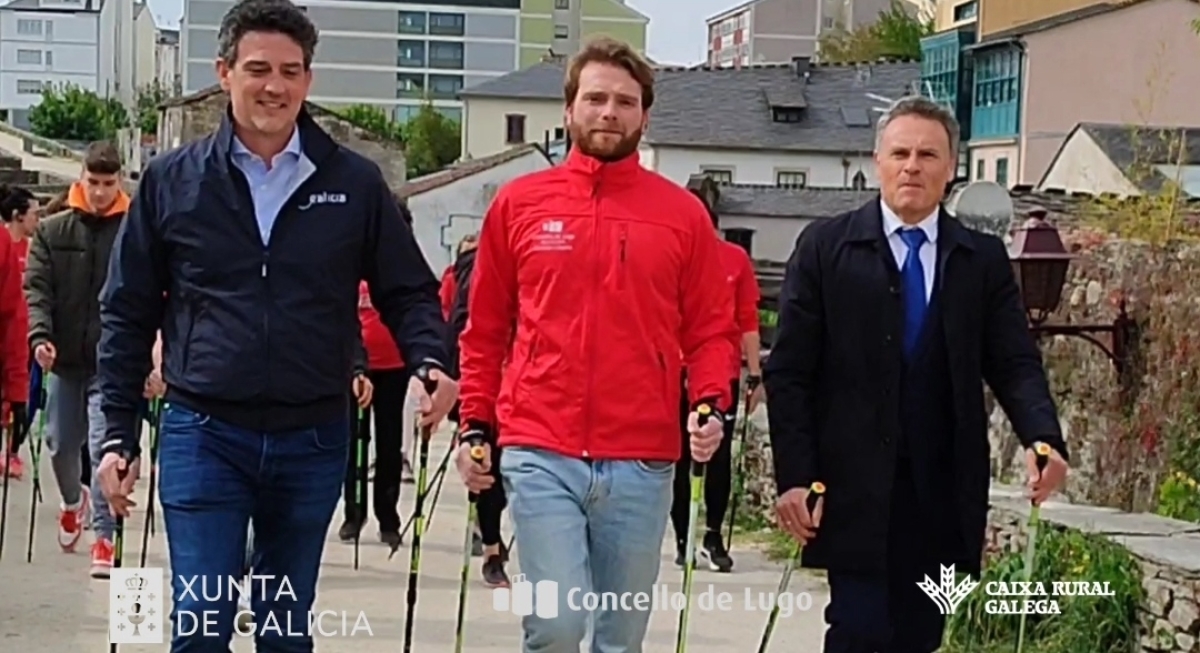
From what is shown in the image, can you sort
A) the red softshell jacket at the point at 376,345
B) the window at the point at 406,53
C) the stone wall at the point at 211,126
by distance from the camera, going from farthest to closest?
the window at the point at 406,53, the stone wall at the point at 211,126, the red softshell jacket at the point at 376,345

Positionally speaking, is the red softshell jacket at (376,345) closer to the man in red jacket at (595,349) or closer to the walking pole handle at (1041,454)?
the man in red jacket at (595,349)

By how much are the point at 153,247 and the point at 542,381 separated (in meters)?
1.08

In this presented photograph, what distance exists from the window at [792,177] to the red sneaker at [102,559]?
54259 mm

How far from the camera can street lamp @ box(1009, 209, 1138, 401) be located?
402 inches

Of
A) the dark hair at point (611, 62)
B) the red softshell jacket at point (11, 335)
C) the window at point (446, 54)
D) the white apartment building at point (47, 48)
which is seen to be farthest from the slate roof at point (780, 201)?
the white apartment building at point (47, 48)

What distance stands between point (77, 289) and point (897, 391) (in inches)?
208

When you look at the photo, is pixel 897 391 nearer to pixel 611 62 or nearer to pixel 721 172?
pixel 611 62

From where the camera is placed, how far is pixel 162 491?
520cm

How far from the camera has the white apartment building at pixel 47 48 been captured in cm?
13000

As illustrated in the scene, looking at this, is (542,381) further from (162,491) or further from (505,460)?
(162,491)

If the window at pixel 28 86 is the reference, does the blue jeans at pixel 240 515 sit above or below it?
below

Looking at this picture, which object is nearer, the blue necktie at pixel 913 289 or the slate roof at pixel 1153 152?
the blue necktie at pixel 913 289

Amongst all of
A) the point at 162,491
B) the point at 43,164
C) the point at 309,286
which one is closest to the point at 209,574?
the point at 162,491

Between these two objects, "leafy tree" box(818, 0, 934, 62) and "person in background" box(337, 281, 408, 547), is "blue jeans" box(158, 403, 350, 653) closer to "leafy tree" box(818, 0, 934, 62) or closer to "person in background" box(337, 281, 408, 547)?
"person in background" box(337, 281, 408, 547)
